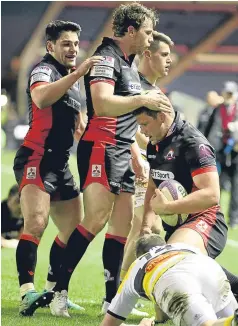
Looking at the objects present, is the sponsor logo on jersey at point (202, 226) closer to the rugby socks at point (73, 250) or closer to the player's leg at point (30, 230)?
the rugby socks at point (73, 250)

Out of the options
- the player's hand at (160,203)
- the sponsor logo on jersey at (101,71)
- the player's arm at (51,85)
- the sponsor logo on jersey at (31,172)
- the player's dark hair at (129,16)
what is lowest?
the player's hand at (160,203)

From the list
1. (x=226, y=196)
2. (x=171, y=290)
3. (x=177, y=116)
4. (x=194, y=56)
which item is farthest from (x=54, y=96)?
(x=194, y=56)

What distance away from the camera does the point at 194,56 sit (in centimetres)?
3759

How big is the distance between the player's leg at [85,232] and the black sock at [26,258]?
0.79 ft

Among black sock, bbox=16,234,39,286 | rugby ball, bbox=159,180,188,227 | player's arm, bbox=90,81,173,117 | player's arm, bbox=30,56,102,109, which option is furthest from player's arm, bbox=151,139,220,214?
black sock, bbox=16,234,39,286

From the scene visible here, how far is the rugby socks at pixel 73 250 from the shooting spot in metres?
7.45

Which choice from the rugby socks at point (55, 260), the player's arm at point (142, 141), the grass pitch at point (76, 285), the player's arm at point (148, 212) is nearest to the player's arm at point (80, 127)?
the player's arm at point (142, 141)

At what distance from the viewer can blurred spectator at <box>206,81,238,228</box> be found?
50.1 feet

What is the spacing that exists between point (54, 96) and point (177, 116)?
0.97 meters

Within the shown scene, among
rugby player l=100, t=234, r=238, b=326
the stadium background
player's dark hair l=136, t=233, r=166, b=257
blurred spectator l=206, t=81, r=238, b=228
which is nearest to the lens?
rugby player l=100, t=234, r=238, b=326

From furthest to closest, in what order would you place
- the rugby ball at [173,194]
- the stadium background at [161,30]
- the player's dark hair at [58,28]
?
1. the stadium background at [161,30]
2. the player's dark hair at [58,28]
3. the rugby ball at [173,194]

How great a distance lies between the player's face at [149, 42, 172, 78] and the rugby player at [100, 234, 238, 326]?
2747mm

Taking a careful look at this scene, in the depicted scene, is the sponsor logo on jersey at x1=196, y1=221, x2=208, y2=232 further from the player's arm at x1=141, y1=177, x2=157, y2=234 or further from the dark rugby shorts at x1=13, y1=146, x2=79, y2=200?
the dark rugby shorts at x1=13, y1=146, x2=79, y2=200

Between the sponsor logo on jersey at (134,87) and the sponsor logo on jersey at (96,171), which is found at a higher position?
the sponsor logo on jersey at (134,87)
